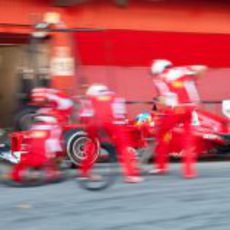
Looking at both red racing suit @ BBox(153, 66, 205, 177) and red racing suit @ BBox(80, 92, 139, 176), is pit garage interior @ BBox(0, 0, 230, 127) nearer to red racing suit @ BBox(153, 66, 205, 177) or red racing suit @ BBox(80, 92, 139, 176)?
red racing suit @ BBox(153, 66, 205, 177)

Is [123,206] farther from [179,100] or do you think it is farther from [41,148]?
[179,100]

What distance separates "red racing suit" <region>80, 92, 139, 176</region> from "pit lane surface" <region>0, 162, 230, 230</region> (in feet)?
1.86

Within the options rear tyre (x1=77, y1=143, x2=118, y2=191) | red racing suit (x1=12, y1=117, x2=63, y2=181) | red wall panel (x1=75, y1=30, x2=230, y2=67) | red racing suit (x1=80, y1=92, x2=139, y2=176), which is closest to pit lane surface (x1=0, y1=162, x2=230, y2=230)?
rear tyre (x1=77, y1=143, x2=118, y2=191)

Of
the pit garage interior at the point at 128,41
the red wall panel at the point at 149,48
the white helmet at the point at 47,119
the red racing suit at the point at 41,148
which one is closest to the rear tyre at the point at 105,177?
the red racing suit at the point at 41,148

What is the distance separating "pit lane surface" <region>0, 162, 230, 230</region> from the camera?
8617 mm

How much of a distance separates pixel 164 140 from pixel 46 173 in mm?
2137

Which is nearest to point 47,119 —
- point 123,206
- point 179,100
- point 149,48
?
point 179,100

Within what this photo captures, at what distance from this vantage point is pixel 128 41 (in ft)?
64.2

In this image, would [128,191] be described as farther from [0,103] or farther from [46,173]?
[0,103]

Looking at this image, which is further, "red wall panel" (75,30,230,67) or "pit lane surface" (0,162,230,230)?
"red wall panel" (75,30,230,67)

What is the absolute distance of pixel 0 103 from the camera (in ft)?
62.9

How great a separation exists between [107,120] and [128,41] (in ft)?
28.2

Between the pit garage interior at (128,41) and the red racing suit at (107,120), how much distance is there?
240 inches

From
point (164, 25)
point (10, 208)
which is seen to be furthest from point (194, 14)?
point (10, 208)
